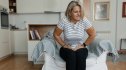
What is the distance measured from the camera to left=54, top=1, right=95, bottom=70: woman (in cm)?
180

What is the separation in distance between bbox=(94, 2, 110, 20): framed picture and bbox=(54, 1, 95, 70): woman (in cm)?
305

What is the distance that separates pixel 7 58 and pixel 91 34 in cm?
279

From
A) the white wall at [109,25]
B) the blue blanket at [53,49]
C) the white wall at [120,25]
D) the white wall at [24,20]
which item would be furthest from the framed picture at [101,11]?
the blue blanket at [53,49]

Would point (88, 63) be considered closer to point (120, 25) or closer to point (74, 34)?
point (74, 34)

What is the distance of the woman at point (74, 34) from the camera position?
1.80 meters

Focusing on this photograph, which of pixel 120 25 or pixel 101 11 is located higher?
pixel 101 11

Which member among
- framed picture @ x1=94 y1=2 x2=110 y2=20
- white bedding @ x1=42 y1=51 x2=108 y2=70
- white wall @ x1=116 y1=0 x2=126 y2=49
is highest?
framed picture @ x1=94 y1=2 x2=110 y2=20

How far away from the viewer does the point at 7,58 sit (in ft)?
13.6

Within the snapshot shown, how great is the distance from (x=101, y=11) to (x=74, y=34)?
320 centimetres

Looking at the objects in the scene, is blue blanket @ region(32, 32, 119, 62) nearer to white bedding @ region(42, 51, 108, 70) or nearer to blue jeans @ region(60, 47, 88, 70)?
white bedding @ region(42, 51, 108, 70)

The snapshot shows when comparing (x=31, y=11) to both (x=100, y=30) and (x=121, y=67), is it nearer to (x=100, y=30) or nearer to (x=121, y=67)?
(x=100, y=30)

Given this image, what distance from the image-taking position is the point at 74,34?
1.89 meters

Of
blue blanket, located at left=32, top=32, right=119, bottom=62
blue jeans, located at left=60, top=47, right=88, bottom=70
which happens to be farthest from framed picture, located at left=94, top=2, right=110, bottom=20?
blue jeans, located at left=60, top=47, right=88, bottom=70

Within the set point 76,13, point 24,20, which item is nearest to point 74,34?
point 76,13
